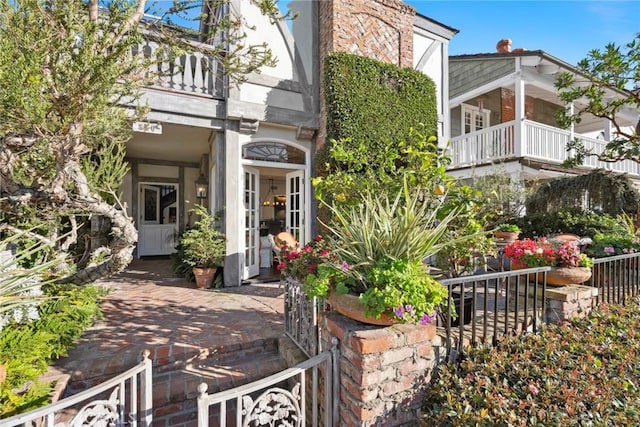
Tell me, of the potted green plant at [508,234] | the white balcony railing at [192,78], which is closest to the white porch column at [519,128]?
the potted green plant at [508,234]

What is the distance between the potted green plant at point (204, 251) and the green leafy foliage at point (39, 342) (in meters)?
1.80

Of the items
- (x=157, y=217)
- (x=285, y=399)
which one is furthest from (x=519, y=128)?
(x=157, y=217)

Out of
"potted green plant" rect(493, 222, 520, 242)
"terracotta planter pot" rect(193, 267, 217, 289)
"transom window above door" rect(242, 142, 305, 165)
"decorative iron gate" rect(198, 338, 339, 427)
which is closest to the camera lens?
"decorative iron gate" rect(198, 338, 339, 427)

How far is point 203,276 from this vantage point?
5.16m

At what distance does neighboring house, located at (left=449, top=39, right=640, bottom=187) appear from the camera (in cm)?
846

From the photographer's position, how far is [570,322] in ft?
8.71

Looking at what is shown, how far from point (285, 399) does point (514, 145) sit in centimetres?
905

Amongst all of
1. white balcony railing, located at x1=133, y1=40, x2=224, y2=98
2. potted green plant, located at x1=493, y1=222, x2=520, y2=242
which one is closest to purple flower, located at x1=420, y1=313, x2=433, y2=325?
white balcony railing, located at x1=133, y1=40, x2=224, y2=98

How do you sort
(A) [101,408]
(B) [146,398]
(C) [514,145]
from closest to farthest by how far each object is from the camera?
(A) [101,408] < (B) [146,398] < (C) [514,145]

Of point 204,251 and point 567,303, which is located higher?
point 204,251

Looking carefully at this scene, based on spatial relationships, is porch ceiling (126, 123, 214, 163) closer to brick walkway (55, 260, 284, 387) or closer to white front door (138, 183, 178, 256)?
white front door (138, 183, 178, 256)

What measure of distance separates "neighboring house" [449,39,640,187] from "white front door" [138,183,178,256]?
8236 millimetres

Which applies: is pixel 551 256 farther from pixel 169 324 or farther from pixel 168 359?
pixel 169 324

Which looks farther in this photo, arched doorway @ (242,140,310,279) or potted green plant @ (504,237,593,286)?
arched doorway @ (242,140,310,279)
